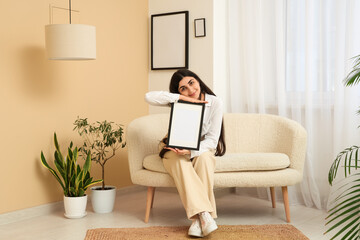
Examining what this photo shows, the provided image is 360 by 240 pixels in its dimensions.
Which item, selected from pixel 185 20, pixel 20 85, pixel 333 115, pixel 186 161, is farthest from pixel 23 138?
pixel 333 115

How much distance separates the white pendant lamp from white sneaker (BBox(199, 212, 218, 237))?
132 centimetres

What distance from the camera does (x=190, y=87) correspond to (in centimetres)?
276

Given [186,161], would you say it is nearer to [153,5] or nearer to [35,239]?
[35,239]

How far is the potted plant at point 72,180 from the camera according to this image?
9.63ft

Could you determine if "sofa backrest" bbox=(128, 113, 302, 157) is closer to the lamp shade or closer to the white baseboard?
the lamp shade

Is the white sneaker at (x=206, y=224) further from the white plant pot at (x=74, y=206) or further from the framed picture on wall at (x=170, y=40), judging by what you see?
the framed picture on wall at (x=170, y=40)

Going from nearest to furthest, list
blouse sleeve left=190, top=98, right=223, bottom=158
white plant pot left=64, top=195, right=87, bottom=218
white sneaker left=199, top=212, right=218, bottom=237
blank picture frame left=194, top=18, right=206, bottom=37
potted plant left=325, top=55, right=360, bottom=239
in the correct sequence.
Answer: potted plant left=325, top=55, right=360, bottom=239
white sneaker left=199, top=212, right=218, bottom=237
blouse sleeve left=190, top=98, right=223, bottom=158
white plant pot left=64, top=195, right=87, bottom=218
blank picture frame left=194, top=18, right=206, bottom=37

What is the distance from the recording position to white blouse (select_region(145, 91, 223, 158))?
2.72m

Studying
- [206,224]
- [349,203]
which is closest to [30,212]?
[206,224]

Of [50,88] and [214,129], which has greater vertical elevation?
[50,88]

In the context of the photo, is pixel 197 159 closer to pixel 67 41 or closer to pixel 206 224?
pixel 206 224

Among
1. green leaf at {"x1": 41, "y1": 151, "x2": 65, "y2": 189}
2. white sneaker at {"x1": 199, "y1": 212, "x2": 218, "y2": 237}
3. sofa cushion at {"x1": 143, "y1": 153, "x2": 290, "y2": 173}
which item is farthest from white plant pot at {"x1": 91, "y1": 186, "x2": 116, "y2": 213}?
white sneaker at {"x1": 199, "y1": 212, "x2": 218, "y2": 237}

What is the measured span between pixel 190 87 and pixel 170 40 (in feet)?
4.13

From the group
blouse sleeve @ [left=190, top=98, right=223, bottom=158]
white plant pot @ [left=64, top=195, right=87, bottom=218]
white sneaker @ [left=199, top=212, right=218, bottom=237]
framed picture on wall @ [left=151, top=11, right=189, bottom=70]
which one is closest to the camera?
white sneaker @ [left=199, top=212, right=218, bottom=237]
